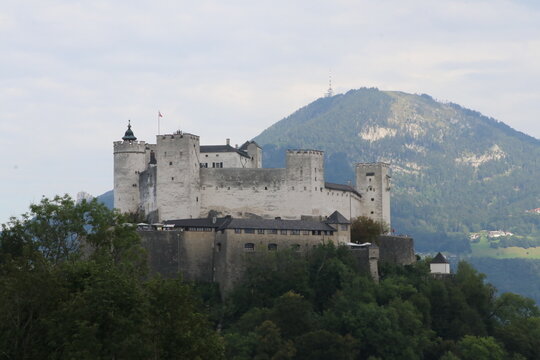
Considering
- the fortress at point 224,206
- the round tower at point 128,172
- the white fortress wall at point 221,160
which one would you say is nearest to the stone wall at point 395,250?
the fortress at point 224,206

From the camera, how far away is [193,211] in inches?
4616

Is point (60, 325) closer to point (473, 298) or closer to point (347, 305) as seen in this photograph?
point (347, 305)

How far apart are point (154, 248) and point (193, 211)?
9.56 meters

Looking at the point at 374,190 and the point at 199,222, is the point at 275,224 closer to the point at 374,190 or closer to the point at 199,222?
the point at 199,222

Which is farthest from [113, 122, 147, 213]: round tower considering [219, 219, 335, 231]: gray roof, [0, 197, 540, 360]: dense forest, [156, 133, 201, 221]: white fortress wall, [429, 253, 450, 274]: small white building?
Answer: [429, 253, 450, 274]: small white building

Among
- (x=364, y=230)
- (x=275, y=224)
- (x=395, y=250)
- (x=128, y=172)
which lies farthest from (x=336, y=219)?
(x=128, y=172)

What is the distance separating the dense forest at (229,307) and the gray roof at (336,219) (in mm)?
5178

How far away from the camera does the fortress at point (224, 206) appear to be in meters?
109

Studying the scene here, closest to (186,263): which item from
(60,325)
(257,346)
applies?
(257,346)

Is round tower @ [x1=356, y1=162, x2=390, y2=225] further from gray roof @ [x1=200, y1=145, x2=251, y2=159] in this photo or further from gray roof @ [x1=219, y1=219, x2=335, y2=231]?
gray roof @ [x1=219, y1=219, x2=335, y2=231]

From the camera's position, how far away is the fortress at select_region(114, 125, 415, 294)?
358 ft

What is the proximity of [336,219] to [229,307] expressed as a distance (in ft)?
52.1

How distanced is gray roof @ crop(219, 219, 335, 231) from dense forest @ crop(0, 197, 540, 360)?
10.8ft

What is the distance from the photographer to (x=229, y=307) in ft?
345
